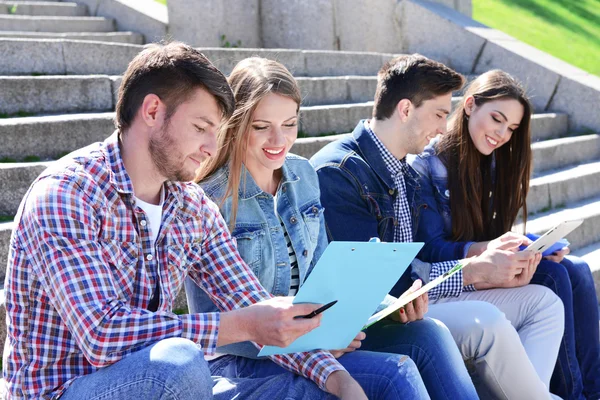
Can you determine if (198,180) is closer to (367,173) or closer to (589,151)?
(367,173)

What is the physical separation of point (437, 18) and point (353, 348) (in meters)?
5.85

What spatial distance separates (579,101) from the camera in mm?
7035

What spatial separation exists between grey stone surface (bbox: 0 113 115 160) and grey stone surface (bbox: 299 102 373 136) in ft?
4.90

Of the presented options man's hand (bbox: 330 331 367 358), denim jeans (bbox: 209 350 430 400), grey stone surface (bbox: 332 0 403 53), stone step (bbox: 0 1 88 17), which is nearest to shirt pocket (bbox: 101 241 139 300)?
denim jeans (bbox: 209 350 430 400)

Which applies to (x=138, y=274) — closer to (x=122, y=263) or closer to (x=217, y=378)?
(x=122, y=263)

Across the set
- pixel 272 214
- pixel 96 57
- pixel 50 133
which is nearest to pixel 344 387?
pixel 272 214

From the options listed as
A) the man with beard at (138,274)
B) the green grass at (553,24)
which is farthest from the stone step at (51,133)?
the green grass at (553,24)

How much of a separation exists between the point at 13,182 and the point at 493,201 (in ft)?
7.48

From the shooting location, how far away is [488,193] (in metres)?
3.84

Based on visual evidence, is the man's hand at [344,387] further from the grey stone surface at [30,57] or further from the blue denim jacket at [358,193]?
the grey stone surface at [30,57]

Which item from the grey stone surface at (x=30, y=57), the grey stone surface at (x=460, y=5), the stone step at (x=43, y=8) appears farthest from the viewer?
the grey stone surface at (x=460, y=5)

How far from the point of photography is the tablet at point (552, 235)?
3.19m

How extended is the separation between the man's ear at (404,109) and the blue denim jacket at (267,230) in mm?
747

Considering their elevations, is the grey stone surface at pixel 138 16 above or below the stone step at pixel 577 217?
above
